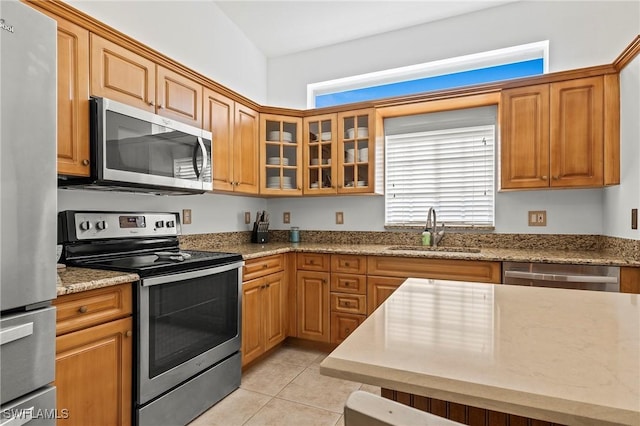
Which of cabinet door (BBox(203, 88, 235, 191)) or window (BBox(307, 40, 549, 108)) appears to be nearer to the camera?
cabinet door (BBox(203, 88, 235, 191))

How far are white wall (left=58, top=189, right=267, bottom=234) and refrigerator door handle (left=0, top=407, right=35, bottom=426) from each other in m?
1.14

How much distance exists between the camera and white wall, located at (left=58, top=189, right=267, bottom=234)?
6.80 ft

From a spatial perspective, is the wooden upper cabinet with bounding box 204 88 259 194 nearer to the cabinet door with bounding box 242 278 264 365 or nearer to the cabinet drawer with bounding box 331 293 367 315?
the cabinet door with bounding box 242 278 264 365

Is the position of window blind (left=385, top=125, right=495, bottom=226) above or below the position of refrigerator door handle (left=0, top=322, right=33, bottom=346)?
above

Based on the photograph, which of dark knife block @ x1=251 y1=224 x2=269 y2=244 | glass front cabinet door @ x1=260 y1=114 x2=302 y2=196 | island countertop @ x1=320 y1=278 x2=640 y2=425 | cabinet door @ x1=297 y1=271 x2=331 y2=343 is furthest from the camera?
dark knife block @ x1=251 y1=224 x2=269 y2=244

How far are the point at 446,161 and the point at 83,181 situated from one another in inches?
111

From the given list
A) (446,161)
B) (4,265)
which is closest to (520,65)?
(446,161)

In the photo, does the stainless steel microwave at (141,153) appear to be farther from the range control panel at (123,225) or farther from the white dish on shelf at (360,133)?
the white dish on shelf at (360,133)

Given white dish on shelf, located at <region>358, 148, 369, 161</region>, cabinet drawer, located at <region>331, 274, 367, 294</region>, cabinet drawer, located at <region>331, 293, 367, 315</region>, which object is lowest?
cabinet drawer, located at <region>331, 293, 367, 315</region>

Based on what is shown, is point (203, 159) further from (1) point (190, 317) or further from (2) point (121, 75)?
(1) point (190, 317)

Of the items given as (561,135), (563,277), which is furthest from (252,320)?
(561,135)

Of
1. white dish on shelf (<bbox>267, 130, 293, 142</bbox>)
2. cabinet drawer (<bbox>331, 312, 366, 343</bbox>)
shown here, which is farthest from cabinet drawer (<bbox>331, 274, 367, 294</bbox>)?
white dish on shelf (<bbox>267, 130, 293, 142</bbox>)

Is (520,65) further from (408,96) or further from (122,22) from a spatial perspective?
(122,22)

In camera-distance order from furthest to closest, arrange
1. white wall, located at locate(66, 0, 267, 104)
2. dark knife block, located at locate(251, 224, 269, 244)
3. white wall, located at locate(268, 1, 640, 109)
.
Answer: dark knife block, located at locate(251, 224, 269, 244), white wall, located at locate(268, 1, 640, 109), white wall, located at locate(66, 0, 267, 104)
